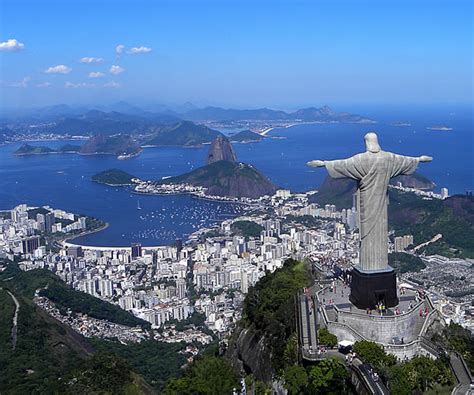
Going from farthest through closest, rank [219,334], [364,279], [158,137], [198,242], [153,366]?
[158,137]
[198,242]
[219,334]
[153,366]
[364,279]

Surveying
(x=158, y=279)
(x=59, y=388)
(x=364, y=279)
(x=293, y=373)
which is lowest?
(x=158, y=279)

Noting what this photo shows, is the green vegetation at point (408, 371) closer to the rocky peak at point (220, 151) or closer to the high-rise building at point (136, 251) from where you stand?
the high-rise building at point (136, 251)

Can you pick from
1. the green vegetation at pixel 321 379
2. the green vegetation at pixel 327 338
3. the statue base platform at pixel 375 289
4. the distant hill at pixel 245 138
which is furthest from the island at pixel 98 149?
the green vegetation at pixel 321 379

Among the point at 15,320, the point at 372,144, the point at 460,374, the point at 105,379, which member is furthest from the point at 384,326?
the point at 15,320

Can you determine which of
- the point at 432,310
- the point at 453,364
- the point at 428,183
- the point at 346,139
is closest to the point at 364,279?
the point at 432,310

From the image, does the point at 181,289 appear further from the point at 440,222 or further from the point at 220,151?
the point at 220,151

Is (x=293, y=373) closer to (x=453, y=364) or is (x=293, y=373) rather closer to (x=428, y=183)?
(x=453, y=364)

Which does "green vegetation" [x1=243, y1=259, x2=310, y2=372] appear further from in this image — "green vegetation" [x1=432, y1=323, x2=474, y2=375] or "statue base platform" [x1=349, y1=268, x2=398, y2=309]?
"green vegetation" [x1=432, y1=323, x2=474, y2=375]
